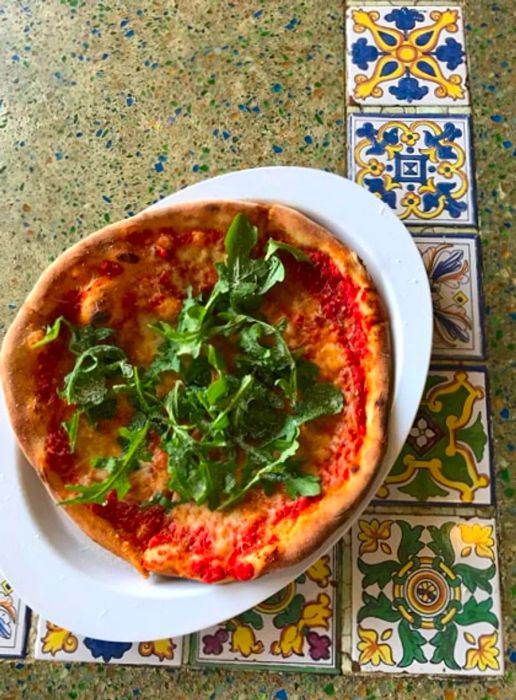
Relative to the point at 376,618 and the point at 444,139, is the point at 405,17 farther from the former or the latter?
the point at 376,618

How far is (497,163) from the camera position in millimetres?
1457

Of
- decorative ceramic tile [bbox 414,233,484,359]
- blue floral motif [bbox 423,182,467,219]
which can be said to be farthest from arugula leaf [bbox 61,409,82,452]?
blue floral motif [bbox 423,182,467,219]

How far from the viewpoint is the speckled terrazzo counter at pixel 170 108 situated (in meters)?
1.48

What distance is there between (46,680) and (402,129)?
109 centimetres

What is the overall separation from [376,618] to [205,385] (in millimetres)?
434

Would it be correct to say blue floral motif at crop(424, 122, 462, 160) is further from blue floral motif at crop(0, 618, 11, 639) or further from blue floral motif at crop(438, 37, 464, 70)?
blue floral motif at crop(0, 618, 11, 639)

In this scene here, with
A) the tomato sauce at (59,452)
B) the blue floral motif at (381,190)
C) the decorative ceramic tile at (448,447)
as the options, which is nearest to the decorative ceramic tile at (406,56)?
the blue floral motif at (381,190)

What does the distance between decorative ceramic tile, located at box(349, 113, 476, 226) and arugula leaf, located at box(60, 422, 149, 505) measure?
0.59 metres

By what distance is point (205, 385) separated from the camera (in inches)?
49.5

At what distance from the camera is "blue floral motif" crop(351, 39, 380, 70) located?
153cm

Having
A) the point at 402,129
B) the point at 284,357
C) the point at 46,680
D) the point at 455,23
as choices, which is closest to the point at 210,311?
the point at 284,357

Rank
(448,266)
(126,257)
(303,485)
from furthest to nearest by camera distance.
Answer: (448,266), (126,257), (303,485)

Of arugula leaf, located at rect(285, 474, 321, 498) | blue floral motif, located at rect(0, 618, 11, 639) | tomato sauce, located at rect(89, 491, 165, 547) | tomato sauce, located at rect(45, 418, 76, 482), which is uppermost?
tomato sauce, located at rect(45, 418, 76, 482)

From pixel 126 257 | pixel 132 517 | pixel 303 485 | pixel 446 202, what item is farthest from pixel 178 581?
pixel 446 202
